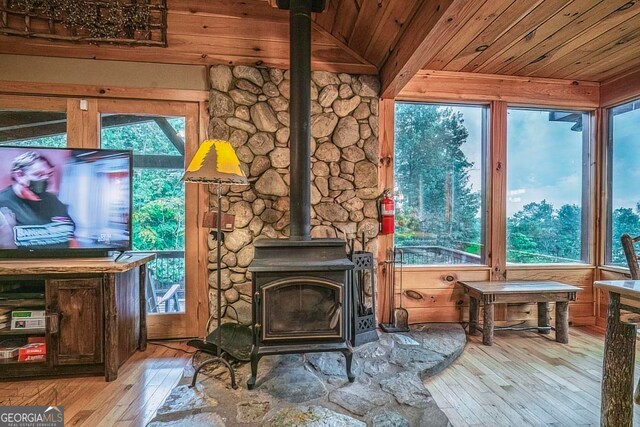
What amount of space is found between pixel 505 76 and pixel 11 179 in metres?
4.30

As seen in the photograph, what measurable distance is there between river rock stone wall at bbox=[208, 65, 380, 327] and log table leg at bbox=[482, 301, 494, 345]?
41.8 inches

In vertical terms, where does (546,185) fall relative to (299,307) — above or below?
above

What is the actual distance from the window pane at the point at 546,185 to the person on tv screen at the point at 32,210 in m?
3.93

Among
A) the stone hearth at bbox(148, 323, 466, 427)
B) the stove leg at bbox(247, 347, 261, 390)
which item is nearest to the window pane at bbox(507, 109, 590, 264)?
the stone hearth at bbox(148, 323, 466, 427)

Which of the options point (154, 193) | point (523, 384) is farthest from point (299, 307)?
point (154, 193)

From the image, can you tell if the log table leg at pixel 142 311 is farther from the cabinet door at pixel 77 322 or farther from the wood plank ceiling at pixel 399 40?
the wood plank ceiling at pixel 399 40

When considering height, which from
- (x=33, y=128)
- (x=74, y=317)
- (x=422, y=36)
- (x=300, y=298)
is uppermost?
(x=422, y=36)

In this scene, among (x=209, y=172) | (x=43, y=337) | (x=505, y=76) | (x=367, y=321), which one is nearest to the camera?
(x=209, y=172)

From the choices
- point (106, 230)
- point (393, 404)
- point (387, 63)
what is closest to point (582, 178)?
point (387, 63)

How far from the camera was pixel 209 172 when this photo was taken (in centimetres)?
187

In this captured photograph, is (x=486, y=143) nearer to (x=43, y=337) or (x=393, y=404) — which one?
(x=393, y=404)

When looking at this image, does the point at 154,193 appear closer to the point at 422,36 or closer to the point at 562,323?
the point at 422,36

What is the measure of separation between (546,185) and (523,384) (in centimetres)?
208

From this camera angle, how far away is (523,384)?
2053 mm
